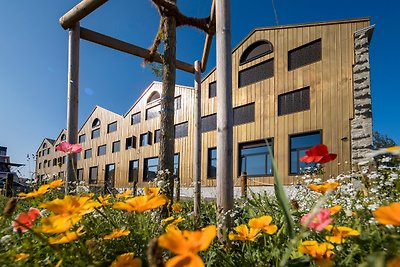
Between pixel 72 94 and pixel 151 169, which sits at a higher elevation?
pixel 72 94

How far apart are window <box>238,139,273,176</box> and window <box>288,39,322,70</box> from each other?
Result: 11.6 feet

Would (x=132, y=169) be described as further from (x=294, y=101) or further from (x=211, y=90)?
(x=294, y=101)

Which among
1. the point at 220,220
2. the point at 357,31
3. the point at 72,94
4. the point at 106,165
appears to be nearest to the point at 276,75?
the point at 357,31

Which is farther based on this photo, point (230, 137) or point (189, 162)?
point (189, 162)

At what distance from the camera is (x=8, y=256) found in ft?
2.58

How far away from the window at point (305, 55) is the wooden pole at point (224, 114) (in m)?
10.8

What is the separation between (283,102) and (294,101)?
516 millimetres

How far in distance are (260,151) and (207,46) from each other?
9.12 m

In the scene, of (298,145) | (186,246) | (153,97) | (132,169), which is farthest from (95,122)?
(186,246)

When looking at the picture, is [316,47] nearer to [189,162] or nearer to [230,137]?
[189,162]

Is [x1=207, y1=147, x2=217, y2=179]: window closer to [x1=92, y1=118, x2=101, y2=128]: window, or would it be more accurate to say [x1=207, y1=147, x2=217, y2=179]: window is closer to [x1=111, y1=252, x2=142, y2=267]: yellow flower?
[x1=111, y1=252, x2=142, y2=267]: yellow flower

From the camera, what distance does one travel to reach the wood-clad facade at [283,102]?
10.4m

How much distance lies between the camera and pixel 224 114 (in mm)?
1786

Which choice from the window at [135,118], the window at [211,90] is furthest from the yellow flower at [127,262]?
the window at [135,118]
